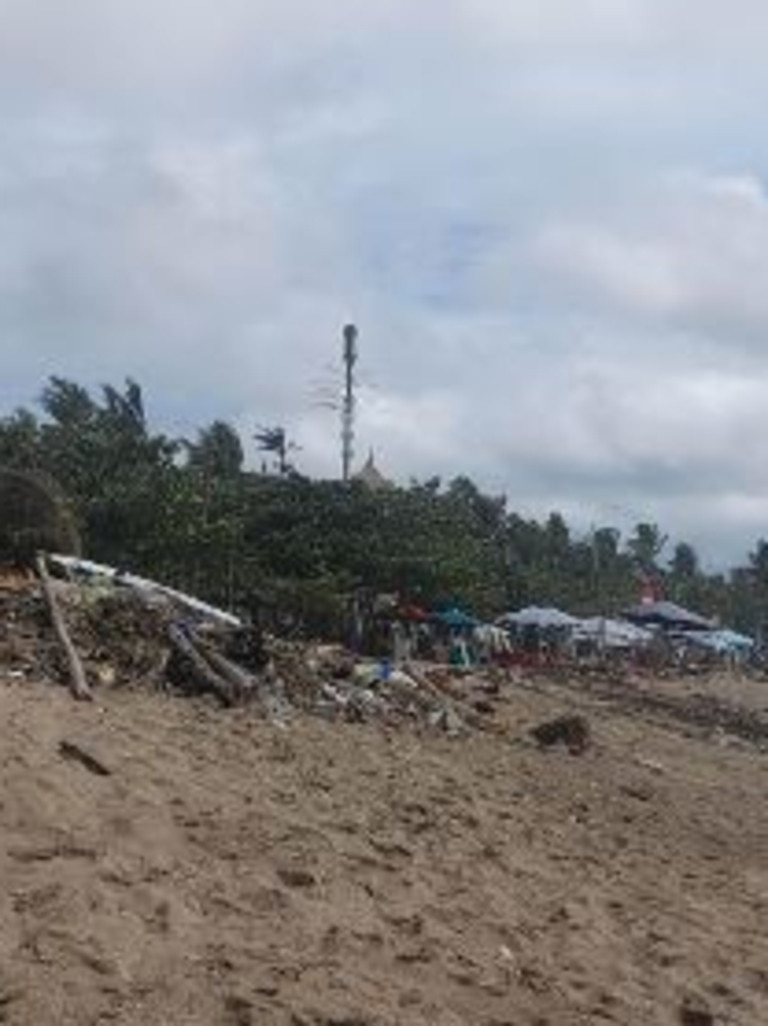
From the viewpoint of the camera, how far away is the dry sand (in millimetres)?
7660

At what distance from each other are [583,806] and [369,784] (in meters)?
2.52

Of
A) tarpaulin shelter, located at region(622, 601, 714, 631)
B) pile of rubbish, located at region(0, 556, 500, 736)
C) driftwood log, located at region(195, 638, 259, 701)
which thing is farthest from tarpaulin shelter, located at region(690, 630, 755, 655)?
driftwood log, located at region(195, 638, 259, 701)

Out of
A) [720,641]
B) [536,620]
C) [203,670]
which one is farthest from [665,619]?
[203,670]

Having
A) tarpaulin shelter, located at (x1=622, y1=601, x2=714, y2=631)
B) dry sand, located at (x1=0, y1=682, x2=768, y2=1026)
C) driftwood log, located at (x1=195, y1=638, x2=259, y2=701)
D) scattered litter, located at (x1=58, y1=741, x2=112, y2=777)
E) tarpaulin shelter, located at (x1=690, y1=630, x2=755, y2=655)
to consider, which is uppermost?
tarpaulin shelter, located at (x1=622, y1=601, x2=714, y2=631)

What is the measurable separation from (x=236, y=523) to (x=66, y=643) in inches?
827

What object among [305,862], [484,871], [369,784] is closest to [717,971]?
[484,871]

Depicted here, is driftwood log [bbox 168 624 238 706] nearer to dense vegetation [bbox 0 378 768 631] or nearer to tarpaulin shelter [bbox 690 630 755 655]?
dense vegetation [bbox 0 378 768 631]

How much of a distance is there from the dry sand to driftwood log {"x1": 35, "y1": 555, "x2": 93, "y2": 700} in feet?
0.55

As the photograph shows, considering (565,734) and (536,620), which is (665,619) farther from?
(565,734)

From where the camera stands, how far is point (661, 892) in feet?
37.3

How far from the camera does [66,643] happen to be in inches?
548

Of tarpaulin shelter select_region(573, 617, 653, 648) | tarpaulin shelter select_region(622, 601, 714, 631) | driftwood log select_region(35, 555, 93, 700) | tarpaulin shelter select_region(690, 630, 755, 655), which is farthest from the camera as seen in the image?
tarpaulin shelter select_region(690, 630, 755, 655)

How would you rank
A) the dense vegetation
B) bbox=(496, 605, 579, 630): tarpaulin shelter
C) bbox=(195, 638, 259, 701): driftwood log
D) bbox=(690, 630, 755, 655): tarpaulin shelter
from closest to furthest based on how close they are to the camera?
bbox=(195, 638, 259, 701): driftwood log < the dense vegetation < bbox=(496, 605, 579, 630): tarpaulin shelter < bbox=(690, 630, 755, 655): tarpaulin shelter

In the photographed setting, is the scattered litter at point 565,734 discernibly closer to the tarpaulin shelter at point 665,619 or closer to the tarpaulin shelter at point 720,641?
the tarpaulin shelter at point 665,619
